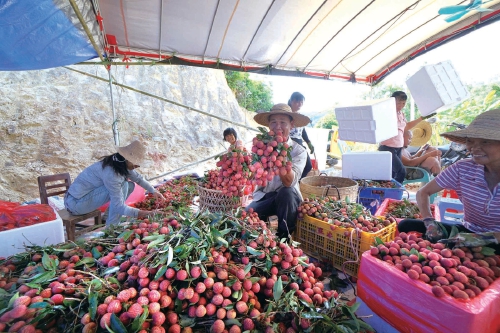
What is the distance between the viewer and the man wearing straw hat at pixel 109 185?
2615mm

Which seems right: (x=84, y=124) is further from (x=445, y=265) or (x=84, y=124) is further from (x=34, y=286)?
(x=445, y=265)

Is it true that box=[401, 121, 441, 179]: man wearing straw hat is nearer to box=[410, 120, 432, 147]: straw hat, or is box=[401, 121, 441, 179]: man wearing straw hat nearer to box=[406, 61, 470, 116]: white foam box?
box=[406, 61, 470, 116]: white foam box

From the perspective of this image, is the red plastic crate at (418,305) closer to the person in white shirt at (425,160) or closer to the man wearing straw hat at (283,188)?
the man wearing straw hat at (283,188)

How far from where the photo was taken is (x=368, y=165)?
3516mm

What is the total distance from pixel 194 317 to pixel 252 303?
0.25 m

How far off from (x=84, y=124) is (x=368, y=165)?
714 cm

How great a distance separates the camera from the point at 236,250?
1.38 meters

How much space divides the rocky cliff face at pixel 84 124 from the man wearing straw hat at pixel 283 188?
10.4ft

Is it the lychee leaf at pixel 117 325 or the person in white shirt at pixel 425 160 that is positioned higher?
the person in white shirt at pixel 425 160

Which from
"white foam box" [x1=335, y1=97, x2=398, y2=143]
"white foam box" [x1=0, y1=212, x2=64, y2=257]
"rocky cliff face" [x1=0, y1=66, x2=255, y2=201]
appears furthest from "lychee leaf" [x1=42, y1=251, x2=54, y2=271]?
"rocky cliff face" [x1=0, y1=66, x2=255, y2=201]

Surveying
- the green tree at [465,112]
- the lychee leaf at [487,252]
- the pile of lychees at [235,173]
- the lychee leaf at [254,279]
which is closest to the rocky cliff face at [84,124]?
the pile of lychees at [235,173]

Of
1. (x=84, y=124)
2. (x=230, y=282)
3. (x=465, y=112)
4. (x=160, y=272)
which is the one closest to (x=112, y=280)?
(x=160, y=272)

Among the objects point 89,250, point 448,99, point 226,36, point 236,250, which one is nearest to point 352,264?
point 236,250

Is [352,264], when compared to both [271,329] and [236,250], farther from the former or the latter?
[271,329]
